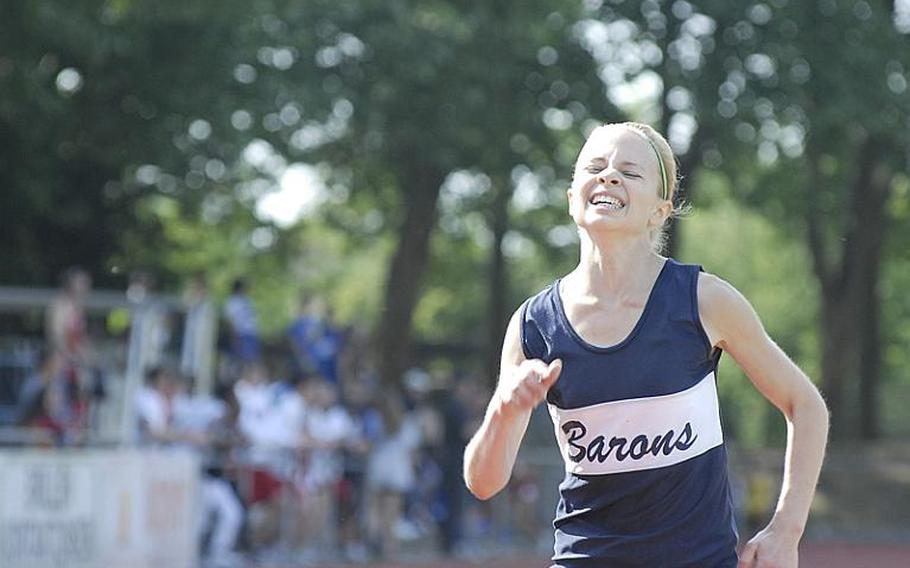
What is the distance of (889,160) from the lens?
30047 millimetres

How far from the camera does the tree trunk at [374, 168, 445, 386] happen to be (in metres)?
28.5

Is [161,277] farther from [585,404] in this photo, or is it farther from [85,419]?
[585,404]

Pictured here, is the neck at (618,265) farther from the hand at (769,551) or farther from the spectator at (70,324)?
the spectator at (70,324)

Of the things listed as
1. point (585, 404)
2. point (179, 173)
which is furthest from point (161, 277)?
point (585, 404)

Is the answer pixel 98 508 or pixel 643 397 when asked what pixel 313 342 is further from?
pixel 643 397

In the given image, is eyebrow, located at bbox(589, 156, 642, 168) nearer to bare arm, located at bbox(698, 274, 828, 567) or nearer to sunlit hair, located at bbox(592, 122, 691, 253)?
sunlit hair, located at bbox(592, 122, 691, 253)

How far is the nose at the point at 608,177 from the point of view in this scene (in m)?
4.32

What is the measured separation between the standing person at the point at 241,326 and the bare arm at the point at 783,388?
1310 cm

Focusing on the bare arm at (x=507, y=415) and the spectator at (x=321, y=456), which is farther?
the spectator at (x=321, y=456)

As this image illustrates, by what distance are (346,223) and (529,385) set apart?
30.8 m

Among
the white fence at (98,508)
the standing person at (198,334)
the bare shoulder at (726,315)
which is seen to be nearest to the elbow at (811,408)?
the bare shoulder at (726,315)

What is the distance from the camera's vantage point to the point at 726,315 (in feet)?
14.2

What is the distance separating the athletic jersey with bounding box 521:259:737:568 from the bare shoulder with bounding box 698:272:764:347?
0.02 m

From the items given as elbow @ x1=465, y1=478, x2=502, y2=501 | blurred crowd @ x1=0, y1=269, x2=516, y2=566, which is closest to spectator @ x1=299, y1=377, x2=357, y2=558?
blurred crowd @ x1=0, y1=269, x2=516, y2=566
